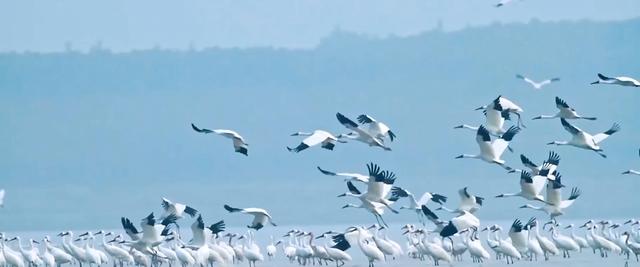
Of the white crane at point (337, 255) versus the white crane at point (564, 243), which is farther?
the white crane at point (564, 243)

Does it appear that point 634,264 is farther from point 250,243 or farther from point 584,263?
point 250,243

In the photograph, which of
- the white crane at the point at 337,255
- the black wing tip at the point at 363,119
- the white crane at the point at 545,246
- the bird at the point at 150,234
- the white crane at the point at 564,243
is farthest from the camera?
the white crane at the point at 564,243

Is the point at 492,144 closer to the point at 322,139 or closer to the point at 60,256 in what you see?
the point at 322,139

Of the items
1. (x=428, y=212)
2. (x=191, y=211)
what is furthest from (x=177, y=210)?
(x=428, y=212)

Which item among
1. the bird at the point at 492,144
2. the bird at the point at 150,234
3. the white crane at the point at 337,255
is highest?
the bird at the point at 492,144

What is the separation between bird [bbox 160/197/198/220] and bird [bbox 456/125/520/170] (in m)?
5.12

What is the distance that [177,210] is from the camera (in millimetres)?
33281

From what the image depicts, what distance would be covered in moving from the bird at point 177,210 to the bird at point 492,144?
512 cm

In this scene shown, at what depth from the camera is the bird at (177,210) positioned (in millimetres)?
32844

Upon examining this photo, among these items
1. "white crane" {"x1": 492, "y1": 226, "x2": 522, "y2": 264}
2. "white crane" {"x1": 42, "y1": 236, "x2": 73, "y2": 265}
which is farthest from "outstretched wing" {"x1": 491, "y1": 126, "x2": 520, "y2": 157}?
"white crane" {"x1": 42, "y1": 236, "x2": 73, "y2": 265}

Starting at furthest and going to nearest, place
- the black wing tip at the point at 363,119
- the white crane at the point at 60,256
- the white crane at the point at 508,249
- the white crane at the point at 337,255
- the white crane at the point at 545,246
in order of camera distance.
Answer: the white crane at the point at 60,256 → the white crane at the point at 545,246 → the white crane at the point at 337,255 → the white crane at the point at 508,249 → the black wing tip at the point at 363,119

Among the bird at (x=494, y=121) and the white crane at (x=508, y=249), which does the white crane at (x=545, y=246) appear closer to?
the white crane at (x=508, y=249)

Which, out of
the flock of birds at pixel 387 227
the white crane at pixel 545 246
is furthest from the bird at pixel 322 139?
the white crane at pixel 545 246

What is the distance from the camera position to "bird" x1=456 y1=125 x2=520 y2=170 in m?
29.4
